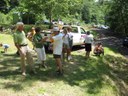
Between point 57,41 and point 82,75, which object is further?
point 82,75

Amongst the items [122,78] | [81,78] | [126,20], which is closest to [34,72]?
[81,78]

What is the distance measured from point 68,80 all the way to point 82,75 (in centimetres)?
165

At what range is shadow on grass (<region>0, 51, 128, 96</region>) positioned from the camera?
1180 centimetres

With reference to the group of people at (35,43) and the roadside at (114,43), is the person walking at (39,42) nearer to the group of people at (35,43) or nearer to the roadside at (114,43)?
the group of people at (35,43)

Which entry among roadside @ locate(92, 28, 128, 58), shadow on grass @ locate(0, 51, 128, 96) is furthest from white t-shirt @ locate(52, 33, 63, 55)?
roadside @ locate(92, 28, 128, 58)

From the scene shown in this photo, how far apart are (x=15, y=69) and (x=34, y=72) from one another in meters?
1.05

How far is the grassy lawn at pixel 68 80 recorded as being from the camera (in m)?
10.9

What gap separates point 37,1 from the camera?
1252 inches

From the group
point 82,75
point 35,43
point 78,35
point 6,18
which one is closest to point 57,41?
point 35,43

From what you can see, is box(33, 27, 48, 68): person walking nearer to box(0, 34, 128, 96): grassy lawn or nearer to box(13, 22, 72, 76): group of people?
box(13, 22, 72, 76): group of people

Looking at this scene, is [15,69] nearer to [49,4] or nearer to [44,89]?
[44,89]

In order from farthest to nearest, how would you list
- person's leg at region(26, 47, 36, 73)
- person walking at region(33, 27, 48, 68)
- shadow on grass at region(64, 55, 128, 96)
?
shadow on grass at region(64, 55, 128, 96) < person walking at region(33, 27, 48, 68) < person's leg at region(26, 47, 36, 73)

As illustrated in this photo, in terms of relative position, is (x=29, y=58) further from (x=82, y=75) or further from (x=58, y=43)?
(x=82, y=75)

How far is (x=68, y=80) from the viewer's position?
1271 centimetres
